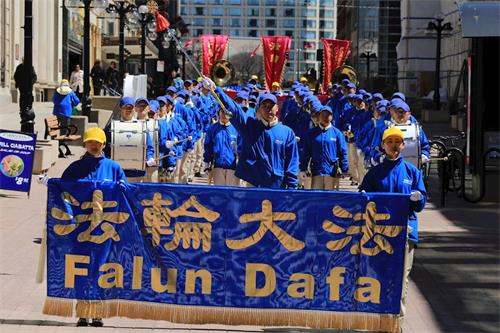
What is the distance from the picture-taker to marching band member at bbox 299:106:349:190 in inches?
543

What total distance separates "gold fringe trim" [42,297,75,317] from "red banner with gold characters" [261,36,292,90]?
35.2 meters

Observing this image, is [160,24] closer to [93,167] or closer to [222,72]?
[222,72]

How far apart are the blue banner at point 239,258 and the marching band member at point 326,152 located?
233 inches

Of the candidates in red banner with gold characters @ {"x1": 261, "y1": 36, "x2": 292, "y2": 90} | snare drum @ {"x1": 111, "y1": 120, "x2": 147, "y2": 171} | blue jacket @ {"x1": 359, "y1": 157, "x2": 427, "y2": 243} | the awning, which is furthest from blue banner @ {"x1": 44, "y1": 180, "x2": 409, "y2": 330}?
red banner with gold characters @ {"x1": 261, "y1": 36, "x2": 292, "y2": 90}

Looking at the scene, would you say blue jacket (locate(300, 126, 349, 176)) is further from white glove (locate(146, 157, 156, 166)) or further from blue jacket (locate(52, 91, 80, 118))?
blue jacket (locate(52, 91, 80, 118))

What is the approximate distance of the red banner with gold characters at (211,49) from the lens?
4206cm

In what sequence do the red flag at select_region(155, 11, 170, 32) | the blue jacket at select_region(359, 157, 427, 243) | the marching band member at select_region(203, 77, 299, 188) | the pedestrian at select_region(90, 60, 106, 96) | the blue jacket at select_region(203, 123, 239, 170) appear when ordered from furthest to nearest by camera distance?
the pedestrian at select_region(90, 60, 106, 96), the red flag at select_region(155, 11, 170, 32), the blue jacket at select_region(203, 123, 239, 170), the marching band member at select_region(203, 77, 299, 188), the blue jacket at select_region(359, 157, 427, 243)

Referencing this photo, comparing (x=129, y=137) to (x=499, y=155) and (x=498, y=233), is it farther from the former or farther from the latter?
(x=499, y=155)

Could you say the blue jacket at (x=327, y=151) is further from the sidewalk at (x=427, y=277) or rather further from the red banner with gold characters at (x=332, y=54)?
the red banner with gold characters at (x=332, y=54)

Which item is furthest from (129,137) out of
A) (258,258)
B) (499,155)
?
(499,155)

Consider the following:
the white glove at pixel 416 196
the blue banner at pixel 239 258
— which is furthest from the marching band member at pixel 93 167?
the white glove at pixel 416 196

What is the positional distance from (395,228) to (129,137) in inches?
241

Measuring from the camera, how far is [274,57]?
1693 inches

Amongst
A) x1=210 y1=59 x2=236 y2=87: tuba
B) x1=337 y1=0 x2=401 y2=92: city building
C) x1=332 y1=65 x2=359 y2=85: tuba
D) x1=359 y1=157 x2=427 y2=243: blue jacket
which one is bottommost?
x1=359 y1=157 x2=427 y2=243: blue jacket
